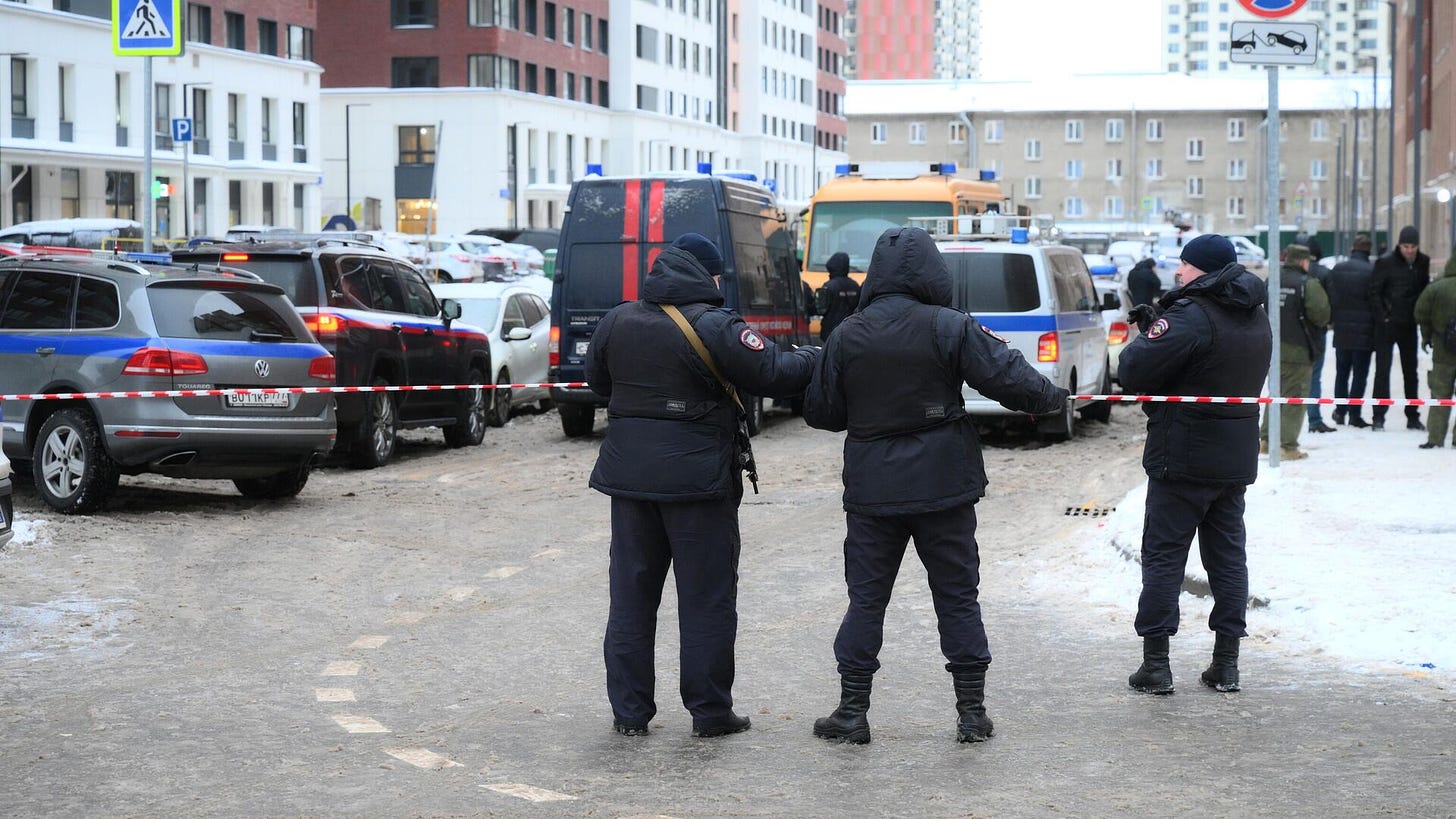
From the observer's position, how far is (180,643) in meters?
8.95

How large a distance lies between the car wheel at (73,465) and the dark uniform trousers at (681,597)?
665cm

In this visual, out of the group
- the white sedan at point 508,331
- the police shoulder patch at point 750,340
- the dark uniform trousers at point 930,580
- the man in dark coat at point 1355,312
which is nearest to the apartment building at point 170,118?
the white sedan at point 508,331

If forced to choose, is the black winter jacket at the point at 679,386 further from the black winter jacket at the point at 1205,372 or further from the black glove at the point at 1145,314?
the black glove at the point at 1145,314

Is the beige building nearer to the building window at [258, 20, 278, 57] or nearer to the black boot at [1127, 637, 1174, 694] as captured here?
the building window at [258, 20, 278, 57]

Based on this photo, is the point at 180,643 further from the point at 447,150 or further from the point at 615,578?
the point at 447,150

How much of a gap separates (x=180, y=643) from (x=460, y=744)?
8.37ft

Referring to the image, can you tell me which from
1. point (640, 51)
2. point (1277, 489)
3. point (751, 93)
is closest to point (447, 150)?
point (640, 51)

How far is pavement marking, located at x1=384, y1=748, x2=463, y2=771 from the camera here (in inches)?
260

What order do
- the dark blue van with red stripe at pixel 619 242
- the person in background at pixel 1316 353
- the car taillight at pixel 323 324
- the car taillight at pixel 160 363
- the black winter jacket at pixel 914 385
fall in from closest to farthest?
the black winter jacket at pixel 914 385, the car taillight at pixel 160 363, the car taillight at pixel 323 324, the person in background at pixel 1316 353, the dark blue van with red stripe at pixel 619 242

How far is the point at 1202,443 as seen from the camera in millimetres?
7852

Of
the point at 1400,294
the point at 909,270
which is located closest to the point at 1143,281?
the point at 1400,294

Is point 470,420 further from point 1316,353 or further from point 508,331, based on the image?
point 1316,353

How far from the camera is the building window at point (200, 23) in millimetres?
64938

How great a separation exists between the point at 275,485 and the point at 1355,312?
33.0 ft
